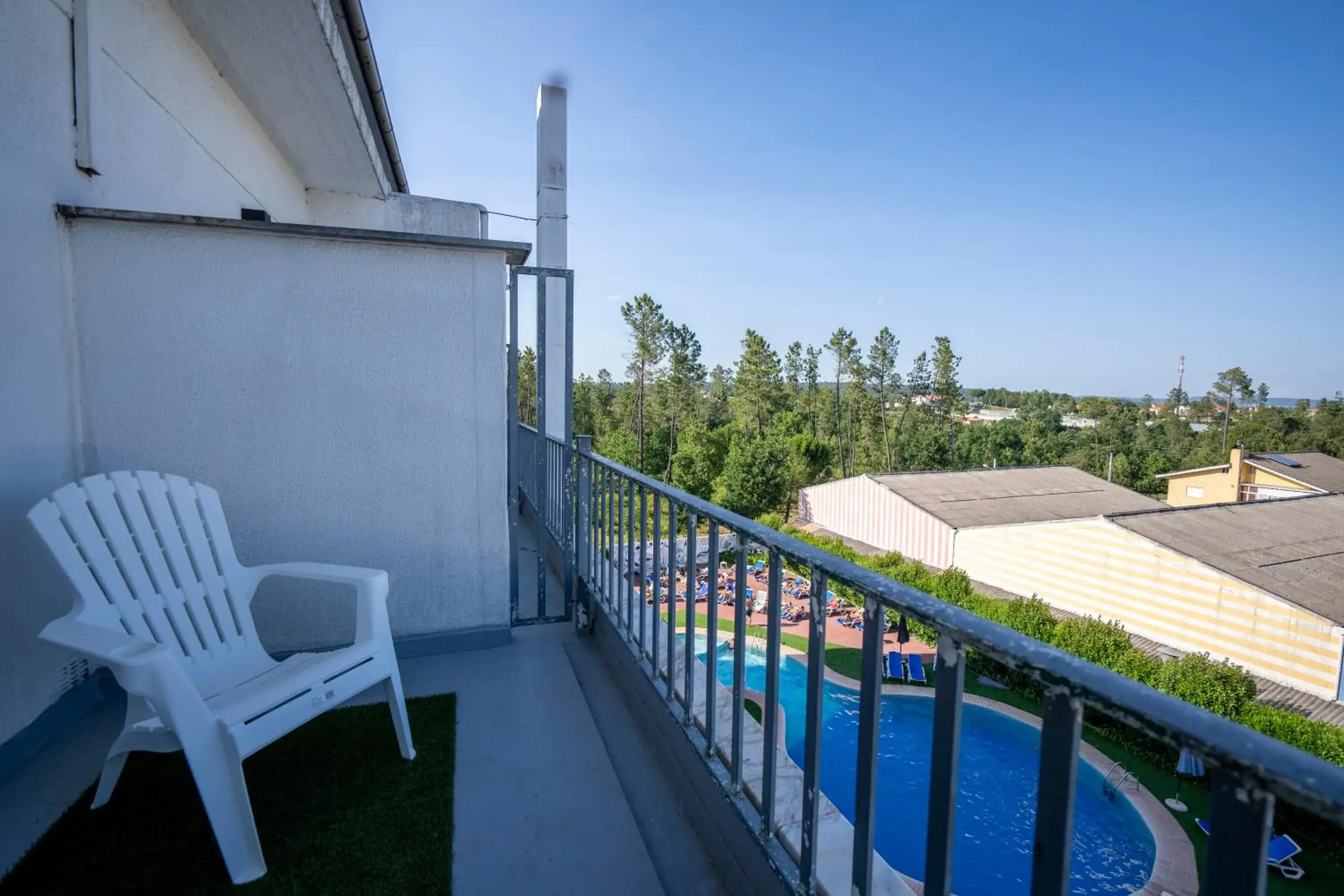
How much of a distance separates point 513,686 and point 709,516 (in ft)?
5.42

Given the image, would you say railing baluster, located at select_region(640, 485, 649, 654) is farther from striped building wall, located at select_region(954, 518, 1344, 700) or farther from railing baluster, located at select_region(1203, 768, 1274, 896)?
striped building wall, located at select_region(954, 518, 1344, 700)

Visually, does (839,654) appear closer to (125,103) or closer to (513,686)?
(513,686)

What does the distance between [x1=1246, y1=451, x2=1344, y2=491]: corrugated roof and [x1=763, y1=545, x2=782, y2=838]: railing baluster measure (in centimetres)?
4387

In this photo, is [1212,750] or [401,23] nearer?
[1212,750]

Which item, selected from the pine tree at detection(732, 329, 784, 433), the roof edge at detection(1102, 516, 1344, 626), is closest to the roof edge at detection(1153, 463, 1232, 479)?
the roof edge at detection(1102, 516, 1344, 626)

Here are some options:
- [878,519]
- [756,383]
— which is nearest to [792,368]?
[756,383]

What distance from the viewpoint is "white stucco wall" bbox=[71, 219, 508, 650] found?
2740 millimetres

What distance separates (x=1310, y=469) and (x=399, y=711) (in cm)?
4892

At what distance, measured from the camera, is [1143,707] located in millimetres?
615

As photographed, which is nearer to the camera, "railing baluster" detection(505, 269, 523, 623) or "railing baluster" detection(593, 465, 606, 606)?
"railing baluster" detection(593, 465, 606, 606)

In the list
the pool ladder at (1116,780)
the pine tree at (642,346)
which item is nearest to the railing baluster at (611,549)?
the pool ladder at (1116,780)

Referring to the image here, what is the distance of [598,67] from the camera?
9.26m

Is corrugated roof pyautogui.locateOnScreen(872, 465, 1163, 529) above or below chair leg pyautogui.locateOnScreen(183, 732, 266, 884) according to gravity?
below

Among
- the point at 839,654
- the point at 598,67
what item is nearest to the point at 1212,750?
the point at 839,654
